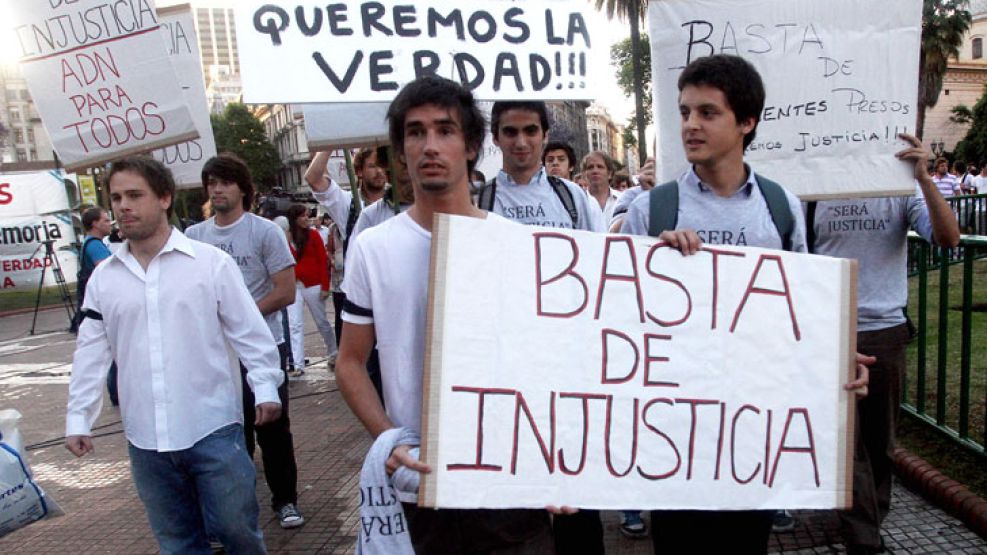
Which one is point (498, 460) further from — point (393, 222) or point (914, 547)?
point (914, 547)

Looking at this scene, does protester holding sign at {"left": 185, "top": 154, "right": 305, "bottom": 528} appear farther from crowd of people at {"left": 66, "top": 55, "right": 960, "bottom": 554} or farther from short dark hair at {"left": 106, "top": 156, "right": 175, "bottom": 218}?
short dark hair at {"left": 106, "top": 156, "right": 175, "bottom": 218}

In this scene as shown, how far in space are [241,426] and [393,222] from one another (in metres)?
1.47

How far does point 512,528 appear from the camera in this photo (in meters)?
1.98

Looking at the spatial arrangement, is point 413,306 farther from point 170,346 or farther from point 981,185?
point 981,185

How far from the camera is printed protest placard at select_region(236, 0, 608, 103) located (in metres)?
3.44

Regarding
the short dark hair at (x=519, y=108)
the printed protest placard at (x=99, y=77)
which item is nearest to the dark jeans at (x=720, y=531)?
the short dark hair at (x=519, y=108)

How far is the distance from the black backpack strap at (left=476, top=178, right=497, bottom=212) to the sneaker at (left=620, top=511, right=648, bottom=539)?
1.69 meters

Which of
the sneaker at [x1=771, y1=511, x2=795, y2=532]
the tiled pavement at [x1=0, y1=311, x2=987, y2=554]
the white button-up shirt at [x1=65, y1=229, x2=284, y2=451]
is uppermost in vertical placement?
the white button-up shirt at [x1=65, y1=229, x2=284, y2=451]

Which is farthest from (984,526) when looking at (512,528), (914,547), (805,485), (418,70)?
(418,70)

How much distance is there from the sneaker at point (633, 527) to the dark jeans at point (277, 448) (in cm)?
184

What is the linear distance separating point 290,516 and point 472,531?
2.47 meters

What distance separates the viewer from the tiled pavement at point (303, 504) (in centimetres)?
355

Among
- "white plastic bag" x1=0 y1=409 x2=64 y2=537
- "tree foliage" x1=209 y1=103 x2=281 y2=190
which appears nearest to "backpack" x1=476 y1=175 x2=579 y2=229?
"white plastic bag" x1=0 y1=409 x2=64 y2=537

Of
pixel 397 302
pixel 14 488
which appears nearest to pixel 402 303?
pixel 397 302
